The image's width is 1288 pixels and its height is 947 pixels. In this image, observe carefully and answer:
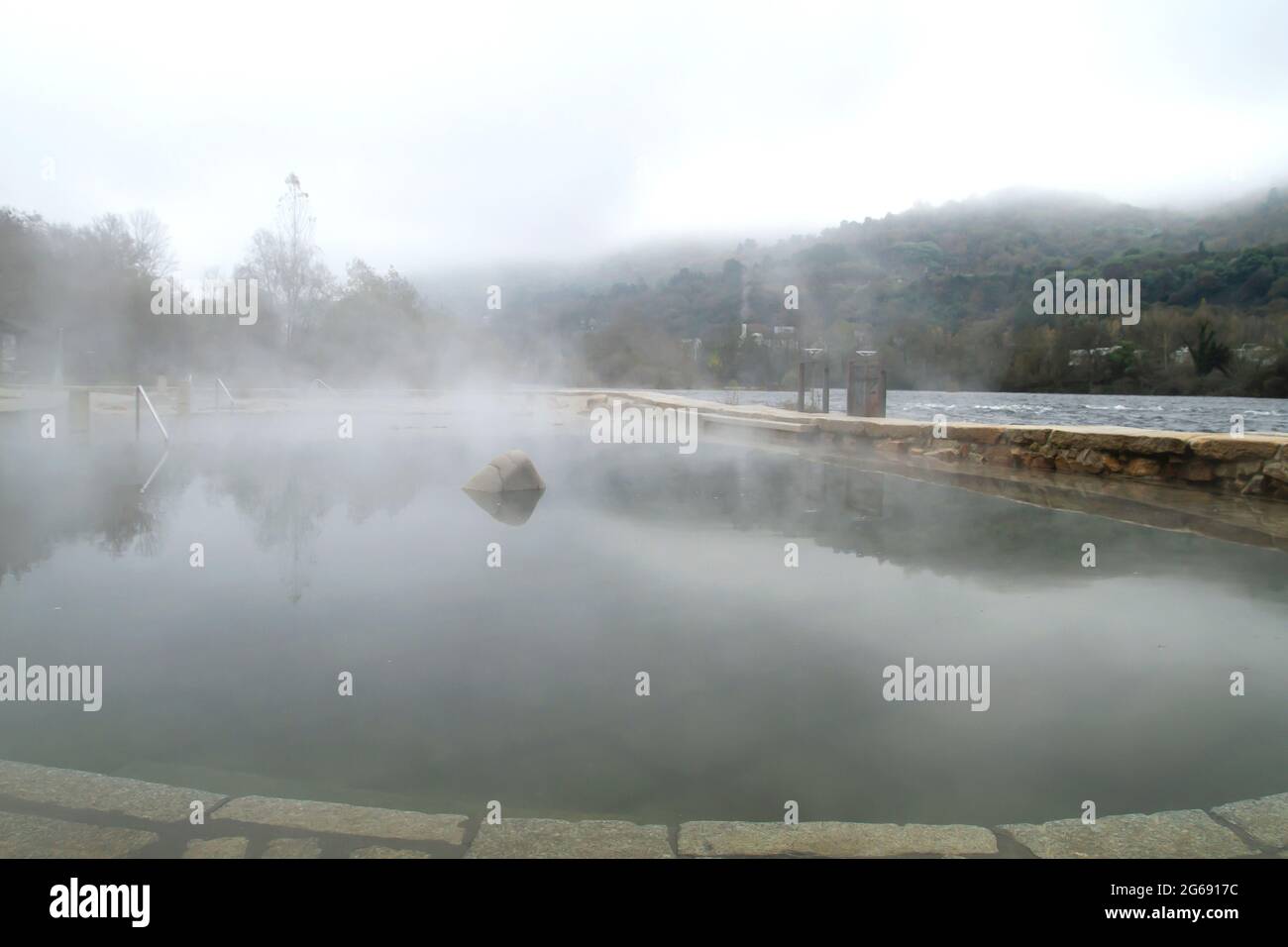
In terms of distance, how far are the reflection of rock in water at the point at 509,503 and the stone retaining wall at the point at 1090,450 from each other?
504cm

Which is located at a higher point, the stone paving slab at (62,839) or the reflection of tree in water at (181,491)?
the reflection of tree in water at (181,491)

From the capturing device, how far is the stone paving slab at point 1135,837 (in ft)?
5.73

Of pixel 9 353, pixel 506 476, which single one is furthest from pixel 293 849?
pixel 9 353

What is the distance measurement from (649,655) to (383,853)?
1.43m

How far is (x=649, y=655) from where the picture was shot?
9.91 feet

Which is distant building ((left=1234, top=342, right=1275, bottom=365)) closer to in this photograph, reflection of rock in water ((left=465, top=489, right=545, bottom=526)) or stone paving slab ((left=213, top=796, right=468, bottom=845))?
reflection of rock in water ((left=465, top=489, right=545, bottom=526))

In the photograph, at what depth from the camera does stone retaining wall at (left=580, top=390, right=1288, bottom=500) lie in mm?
6258

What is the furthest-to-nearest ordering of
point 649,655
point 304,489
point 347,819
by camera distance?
point 304,489, point 649,655, point 347,819

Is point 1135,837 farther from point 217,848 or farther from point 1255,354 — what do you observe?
point 1255,354

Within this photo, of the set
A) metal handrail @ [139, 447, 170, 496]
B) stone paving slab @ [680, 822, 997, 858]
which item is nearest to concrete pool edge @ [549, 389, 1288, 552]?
stone paving slab @ [680, 822, 997, 858]

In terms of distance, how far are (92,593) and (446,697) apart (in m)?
2.20

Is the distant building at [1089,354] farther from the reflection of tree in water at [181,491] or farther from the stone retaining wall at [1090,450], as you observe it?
the reflection of tree in water at [181,491]

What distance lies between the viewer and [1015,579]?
4109mm

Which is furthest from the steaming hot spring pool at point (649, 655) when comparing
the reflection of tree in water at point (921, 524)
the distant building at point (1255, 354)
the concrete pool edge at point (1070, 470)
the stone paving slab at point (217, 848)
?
the distant building at point (1255, 354)
